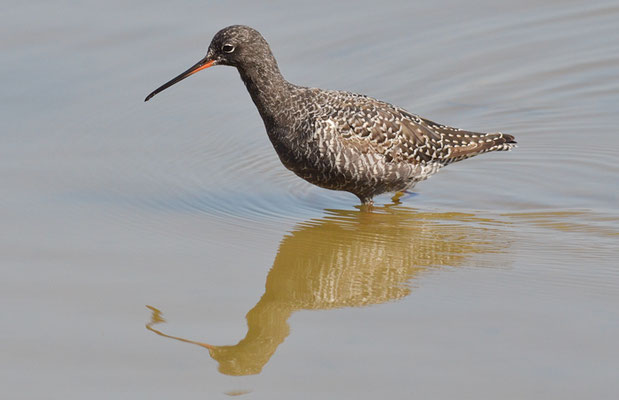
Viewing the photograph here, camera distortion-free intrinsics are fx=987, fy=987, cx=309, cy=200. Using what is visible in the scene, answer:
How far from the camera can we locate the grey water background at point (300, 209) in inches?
230

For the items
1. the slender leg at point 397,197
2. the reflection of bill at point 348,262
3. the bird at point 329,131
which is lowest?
the reflection of bill at point 348,262

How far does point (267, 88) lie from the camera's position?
9.11 metres

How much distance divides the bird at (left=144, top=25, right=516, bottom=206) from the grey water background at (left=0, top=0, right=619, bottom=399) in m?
0.34

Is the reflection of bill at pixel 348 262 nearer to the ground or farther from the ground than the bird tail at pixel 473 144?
nearer to the ground

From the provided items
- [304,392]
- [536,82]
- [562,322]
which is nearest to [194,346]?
[304,392]

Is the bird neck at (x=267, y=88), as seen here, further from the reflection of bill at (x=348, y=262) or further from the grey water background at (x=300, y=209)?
the reflection of bill at (x=348, y=262)

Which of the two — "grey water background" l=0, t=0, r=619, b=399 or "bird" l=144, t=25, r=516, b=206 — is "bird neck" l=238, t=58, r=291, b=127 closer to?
"bird" l=144, t=25, r=516, b=206

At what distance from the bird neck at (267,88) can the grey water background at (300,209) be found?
87cm

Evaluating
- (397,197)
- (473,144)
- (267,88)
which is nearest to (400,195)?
(397,197)

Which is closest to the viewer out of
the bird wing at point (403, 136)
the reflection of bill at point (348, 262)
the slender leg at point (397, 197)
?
the reflection of bill at point (348, 262)

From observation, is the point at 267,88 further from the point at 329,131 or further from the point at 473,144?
the point at 473,144

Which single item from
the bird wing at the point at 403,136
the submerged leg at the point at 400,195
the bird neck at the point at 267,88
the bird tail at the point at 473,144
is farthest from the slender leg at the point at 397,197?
the bird neck at the point at 267,88

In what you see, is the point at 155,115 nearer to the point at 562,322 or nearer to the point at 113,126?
the point at 113,126

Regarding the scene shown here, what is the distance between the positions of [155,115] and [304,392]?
5999 millimetres
